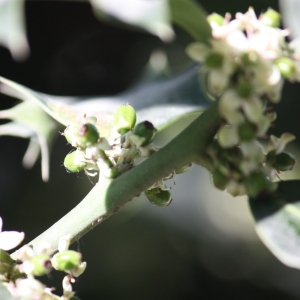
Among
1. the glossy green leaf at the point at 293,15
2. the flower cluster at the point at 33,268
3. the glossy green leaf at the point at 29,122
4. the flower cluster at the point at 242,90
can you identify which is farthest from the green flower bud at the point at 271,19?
the glossy green leaf at the point at 29,122

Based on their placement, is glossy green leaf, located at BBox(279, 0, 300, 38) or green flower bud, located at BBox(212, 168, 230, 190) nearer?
green flower bud, located at BBox(212, 168, 230, 190)

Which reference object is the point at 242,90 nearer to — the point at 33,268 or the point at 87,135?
the point at 87,135

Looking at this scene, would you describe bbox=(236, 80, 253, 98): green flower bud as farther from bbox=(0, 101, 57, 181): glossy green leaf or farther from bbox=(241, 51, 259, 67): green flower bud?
bbox=(0, 101, 57, 181): glossy green leaf

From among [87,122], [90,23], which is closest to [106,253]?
[90,23]

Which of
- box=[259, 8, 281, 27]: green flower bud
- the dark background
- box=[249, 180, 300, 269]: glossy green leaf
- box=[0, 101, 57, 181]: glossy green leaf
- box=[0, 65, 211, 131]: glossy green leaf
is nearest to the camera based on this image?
box=[249, 180, 300, 269]: glossy green leaf

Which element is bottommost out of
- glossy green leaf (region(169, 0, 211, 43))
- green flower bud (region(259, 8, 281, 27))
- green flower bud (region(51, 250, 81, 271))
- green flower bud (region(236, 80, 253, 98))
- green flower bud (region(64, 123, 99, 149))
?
green flower bud (region(51, 250, 81, 271))

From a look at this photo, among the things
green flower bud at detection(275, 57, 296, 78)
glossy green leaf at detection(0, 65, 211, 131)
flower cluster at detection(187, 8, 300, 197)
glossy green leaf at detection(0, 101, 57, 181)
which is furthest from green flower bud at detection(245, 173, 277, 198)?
glossy green leaf at detection(0, 101, 57, 181)
